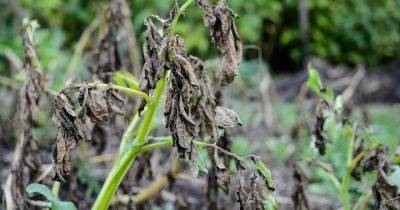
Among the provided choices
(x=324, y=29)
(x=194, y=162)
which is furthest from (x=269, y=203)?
(x=324, y=29)

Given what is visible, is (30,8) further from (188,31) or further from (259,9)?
(259,9)

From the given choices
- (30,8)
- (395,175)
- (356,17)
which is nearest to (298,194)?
(395,175)

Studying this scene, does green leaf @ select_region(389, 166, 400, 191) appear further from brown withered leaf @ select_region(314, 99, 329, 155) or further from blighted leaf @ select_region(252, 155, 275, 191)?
blighted leaf @ select_region(252, 155, 275, 191)

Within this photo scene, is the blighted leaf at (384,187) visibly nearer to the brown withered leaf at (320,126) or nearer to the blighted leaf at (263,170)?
the brown withered leaf at (320,126)

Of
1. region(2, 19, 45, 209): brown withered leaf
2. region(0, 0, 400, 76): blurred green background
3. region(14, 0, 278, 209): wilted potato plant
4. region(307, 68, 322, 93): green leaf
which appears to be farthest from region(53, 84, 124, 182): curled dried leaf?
region(0, 0, 400, 76): blurred green background

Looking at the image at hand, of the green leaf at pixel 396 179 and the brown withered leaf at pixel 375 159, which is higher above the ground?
the brown withered leaf at pixel 375 159

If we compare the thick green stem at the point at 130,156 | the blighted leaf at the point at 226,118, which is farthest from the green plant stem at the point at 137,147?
the blighted leaf at the point at 226,118

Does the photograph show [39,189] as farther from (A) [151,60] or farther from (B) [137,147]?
(A) [151,60]
